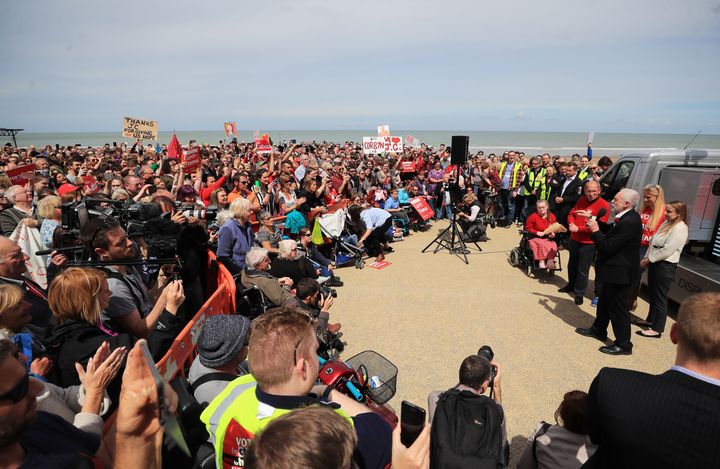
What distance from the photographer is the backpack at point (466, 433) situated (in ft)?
6.79

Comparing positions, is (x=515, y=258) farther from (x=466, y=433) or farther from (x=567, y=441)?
(x=466, y=433)

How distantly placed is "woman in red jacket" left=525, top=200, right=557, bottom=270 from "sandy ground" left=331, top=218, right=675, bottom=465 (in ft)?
1.47

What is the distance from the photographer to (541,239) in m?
7.28

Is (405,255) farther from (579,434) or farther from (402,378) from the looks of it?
(579,434)

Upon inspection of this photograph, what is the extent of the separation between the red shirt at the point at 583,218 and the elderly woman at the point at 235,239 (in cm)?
497

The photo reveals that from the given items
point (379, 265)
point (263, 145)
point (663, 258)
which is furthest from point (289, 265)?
point (263, 145)

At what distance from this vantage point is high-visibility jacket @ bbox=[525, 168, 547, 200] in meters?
10.4

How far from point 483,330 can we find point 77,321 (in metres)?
4.72

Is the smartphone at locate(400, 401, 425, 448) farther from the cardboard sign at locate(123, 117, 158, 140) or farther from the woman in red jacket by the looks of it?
the cardboard sign at locate(123, 117, 158, 140)

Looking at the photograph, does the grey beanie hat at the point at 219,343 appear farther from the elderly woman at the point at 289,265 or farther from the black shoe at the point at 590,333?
the black shoe at the point at 590,333

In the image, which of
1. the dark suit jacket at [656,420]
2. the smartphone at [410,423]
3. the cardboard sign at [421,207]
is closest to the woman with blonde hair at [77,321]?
the smartphone at [410,423]

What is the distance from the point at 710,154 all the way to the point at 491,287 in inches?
183

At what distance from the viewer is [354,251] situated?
8.23 meters

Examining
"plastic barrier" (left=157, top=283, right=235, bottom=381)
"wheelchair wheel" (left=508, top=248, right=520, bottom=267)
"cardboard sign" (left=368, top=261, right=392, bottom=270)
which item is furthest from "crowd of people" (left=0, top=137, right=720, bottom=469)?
"cardboard sign" (left=368, top=261, right=392, bottom=270)
